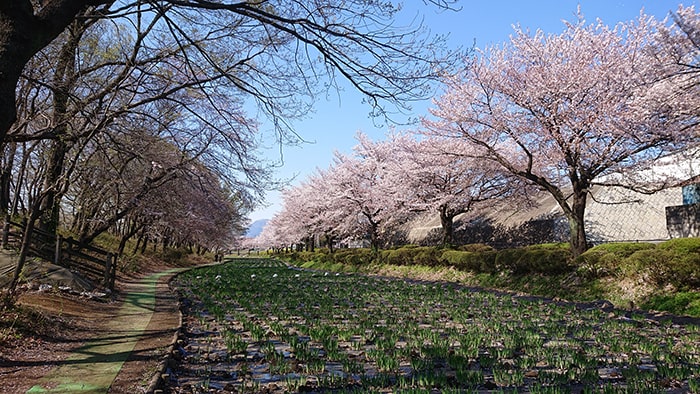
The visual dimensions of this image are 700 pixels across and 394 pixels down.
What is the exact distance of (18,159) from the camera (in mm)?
21141

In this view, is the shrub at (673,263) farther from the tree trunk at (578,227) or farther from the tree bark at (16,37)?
the tree bark at (16,37)

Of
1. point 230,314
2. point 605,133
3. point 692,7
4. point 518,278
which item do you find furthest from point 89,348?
point 692,7

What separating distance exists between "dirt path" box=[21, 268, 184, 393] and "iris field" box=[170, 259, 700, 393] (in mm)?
432

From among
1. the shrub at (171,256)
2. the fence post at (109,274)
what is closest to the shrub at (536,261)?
the fence post at (109,274)

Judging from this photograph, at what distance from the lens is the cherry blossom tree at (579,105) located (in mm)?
13266

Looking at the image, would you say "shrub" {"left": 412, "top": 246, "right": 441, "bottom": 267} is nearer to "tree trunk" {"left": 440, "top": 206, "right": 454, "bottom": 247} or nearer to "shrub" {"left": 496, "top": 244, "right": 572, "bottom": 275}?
"tree trunk" {"left": 440, "top": 206, "right": 454, "bottom": 247}

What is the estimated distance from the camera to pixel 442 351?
593 cm

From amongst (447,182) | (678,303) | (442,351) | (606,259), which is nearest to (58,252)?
(442,351)

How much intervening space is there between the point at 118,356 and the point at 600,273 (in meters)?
11.6

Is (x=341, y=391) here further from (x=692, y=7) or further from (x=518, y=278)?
(x=692, y=7)

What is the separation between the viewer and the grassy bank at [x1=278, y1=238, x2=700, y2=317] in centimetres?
1003

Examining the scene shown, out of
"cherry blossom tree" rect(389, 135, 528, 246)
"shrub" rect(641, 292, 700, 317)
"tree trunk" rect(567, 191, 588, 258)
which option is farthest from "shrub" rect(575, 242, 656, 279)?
"cherry blossom tree" rect(389, 135, 528, 246)

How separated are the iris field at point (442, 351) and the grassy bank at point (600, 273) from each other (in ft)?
3.35

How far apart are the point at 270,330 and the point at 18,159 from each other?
63.0 feet
